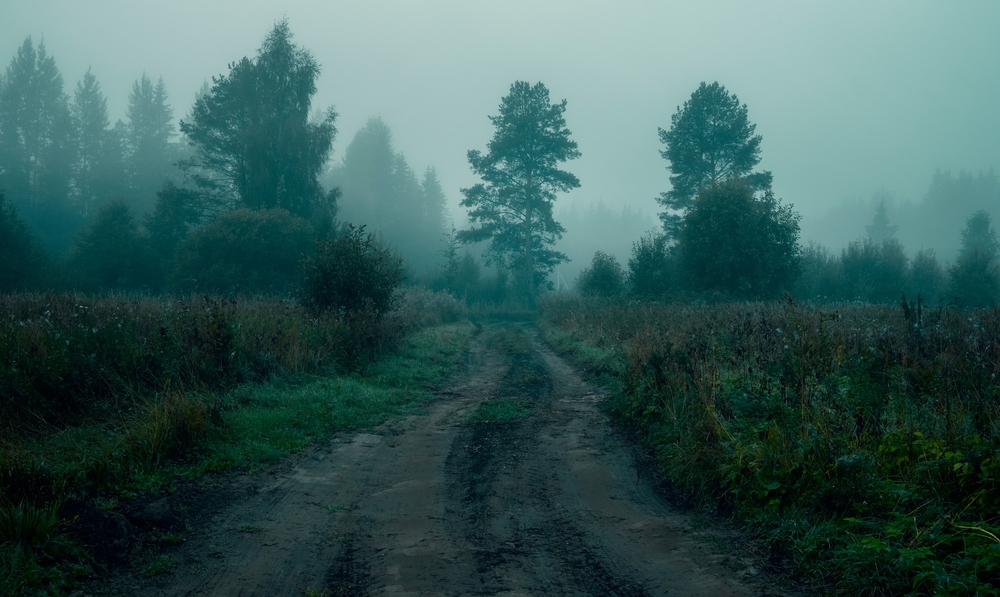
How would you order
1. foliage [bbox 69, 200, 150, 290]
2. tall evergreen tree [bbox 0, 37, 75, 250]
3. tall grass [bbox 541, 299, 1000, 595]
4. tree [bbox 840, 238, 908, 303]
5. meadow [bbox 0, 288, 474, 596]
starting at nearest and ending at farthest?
tall grass [bbox 541, 299, 1000, 595] → meadow [bbox 0, 288, 474, 596] → foliage [bbox 69, 200, 150, 290] → tree [bbox 840, 238, 908, 303] → tall evergreen tree [bbox 0, 37, 75, 250]

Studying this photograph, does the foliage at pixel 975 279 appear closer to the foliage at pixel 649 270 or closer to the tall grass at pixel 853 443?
the foliage at pixel 649 270

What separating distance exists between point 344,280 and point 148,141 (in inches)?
2480

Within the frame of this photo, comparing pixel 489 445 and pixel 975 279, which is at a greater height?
pixel 975 279

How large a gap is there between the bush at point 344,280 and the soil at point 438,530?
28.3 feet

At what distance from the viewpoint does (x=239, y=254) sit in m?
33.7

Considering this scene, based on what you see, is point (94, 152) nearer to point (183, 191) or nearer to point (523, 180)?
point (183, 191)

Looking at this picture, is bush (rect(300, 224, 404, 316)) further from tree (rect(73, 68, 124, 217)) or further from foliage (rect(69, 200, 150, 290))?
tree (rect(73, 68, 124, 217))

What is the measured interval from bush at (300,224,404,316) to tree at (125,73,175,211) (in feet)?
158

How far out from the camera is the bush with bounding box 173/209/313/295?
33.3m

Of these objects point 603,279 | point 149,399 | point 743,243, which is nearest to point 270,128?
point 603,279

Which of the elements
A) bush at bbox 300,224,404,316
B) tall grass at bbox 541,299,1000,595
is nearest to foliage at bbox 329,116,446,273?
bush at bbox 300,224,404,316

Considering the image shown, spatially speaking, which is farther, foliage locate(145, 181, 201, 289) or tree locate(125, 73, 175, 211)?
tree locate(125, 73, 175, 211)

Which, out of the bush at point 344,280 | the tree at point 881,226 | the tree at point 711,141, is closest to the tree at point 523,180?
the tree at point 711,141

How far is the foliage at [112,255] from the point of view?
119ft
